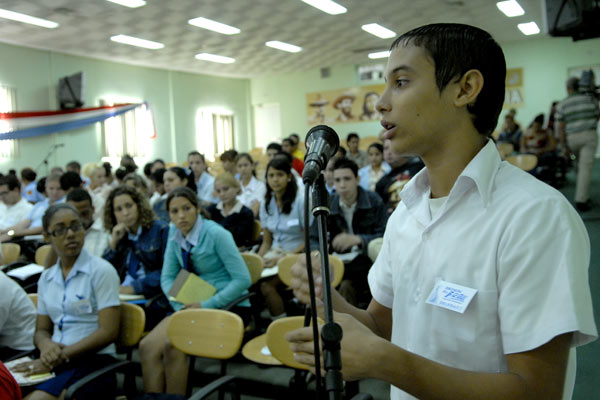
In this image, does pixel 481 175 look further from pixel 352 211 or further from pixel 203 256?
pixel 352 211

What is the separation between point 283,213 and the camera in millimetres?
4496

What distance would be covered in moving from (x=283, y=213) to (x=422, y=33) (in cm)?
361

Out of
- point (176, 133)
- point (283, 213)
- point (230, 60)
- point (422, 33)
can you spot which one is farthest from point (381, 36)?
point (422, 33)

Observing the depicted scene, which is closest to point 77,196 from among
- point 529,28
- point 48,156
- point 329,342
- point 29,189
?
point 329,342

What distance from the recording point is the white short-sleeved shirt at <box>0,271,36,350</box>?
2660mm

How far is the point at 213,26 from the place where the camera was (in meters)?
10.4

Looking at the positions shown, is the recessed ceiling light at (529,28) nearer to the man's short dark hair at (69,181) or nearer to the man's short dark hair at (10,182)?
the man's short dark hair at (69,181)

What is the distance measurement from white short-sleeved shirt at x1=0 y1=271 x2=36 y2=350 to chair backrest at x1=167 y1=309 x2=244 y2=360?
813 millimetres

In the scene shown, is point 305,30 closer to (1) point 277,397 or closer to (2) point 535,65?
(2) point 535,65

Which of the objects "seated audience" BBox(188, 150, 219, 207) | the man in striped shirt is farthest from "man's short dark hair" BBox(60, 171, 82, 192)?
the man in striped shirt

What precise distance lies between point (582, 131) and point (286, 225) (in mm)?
3722

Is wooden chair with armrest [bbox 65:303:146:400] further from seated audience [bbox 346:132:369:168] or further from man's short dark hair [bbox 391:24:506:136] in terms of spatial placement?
seated audience [bbox 346:132:369:168]

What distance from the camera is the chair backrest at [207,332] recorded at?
8.04ft

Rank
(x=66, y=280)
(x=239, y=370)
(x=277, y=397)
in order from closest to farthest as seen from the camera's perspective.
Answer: (x=66, y=280), (x=277, y=397), (x=239, y=370)
